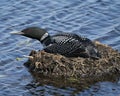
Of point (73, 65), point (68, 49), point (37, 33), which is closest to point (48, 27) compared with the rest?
point (37, 33)

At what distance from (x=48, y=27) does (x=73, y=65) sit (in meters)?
3.15

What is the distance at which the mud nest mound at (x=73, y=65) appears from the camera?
11.5 meters

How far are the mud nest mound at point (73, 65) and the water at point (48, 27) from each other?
35 centimetres

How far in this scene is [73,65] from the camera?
1154 cm

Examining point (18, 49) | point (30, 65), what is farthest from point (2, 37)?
point (30, 65)

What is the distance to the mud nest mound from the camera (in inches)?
453

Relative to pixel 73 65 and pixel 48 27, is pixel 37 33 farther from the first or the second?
pixel 48 27

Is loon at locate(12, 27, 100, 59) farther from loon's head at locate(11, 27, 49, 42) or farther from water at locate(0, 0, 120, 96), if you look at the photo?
water at locate(0, 0, 120, 96)

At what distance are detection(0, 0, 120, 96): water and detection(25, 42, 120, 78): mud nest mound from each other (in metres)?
0.35

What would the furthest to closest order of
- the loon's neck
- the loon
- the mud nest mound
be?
1. the loon's neck
2. the loon
3. the mud nest mound

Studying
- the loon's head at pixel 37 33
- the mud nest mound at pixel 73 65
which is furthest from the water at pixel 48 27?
the loon's head at pixel 37 33

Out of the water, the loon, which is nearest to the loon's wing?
the loon

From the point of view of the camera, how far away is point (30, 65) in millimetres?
12023

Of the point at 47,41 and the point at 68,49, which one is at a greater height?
the point at 47,41
